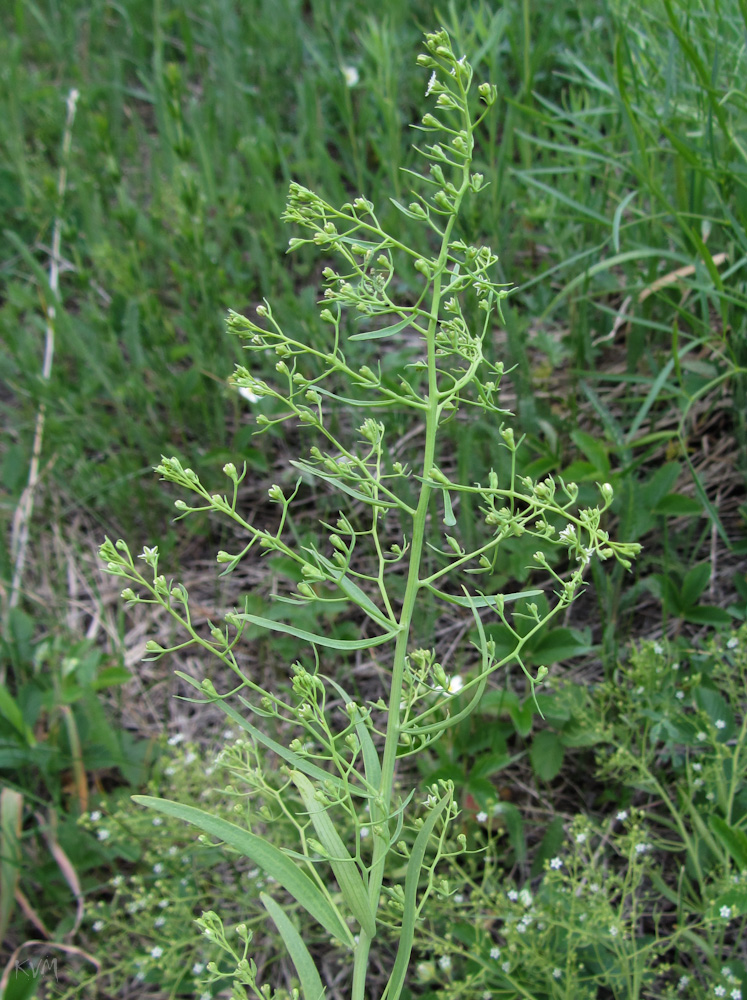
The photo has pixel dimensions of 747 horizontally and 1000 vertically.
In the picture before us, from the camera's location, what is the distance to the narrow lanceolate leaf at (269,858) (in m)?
0.98

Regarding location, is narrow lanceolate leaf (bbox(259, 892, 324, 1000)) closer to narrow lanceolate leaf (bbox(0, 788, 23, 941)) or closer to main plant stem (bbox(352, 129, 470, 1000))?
main plant stem (bbox(352, 129, 470, 1000))

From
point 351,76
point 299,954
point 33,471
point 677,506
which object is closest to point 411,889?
point 299,954

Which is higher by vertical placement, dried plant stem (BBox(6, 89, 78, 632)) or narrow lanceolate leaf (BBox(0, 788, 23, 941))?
dried plant stem (BBox(6, 89, 78, 632))

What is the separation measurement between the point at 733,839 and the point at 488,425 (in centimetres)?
104

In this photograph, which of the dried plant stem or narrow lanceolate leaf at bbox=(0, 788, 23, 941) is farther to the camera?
the dried plant stem

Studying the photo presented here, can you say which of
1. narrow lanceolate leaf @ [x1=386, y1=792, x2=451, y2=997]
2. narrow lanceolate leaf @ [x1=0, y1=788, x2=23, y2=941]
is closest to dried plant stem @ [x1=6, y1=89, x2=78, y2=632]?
narrow lanceolate leaf @ [x1=0, y1=788, x2=23, y2=941]

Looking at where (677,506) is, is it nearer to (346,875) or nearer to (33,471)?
(346,875)

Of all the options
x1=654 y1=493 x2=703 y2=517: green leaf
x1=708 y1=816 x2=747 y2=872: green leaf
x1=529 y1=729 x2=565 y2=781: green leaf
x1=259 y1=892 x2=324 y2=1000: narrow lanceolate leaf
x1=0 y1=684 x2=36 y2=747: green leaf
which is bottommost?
x1=0 y1=684 x2=36 y2=747: green leaf

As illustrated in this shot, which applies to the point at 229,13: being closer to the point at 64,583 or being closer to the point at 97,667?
the point at 64,583

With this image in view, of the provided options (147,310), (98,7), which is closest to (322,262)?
(147,310)

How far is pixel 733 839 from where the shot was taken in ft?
4.51

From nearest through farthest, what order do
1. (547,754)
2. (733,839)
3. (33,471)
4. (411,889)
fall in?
1. (411,889)
2. (733,839)
3. (547,754)
4. (33,471)

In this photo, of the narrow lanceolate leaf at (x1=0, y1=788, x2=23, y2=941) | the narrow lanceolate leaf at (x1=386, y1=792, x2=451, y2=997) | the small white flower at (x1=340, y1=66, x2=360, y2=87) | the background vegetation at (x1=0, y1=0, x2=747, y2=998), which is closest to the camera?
the narrow lanceolate leaf at (x1=386, y1=792, x2=451, y2=997)

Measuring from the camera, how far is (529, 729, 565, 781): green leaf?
165 centimetres
